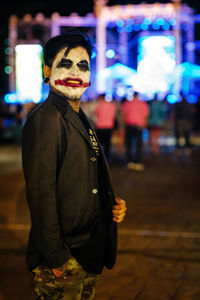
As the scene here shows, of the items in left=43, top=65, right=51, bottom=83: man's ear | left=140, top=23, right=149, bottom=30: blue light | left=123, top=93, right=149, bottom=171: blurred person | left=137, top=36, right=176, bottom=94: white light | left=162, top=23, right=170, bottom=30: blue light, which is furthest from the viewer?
left=140, top=23, right=149, bottom=30: blue light

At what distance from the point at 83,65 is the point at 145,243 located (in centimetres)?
308

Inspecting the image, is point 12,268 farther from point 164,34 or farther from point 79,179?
point 164,34

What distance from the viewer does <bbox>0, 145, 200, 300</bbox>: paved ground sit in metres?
3.78

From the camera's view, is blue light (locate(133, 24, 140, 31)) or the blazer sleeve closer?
the blazer sleeve

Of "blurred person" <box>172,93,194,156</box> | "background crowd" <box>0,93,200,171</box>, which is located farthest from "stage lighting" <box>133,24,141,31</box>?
"blurred person" <box>172,93,194,156</box>

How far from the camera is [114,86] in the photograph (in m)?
23.5

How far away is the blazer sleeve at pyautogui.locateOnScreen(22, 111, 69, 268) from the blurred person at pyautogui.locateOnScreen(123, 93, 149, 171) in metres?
8.84

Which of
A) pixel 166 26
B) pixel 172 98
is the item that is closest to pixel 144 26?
pixel 166 26

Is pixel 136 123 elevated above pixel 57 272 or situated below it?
below

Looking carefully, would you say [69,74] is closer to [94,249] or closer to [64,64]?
[64,64]

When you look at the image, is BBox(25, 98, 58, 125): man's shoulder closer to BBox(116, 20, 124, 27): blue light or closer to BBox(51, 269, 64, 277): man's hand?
BBox(51, 269, 64, 277): man's hand

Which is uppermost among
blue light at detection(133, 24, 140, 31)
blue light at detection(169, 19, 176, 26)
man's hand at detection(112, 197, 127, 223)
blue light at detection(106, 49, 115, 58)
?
blue light at detection(169, 19, 176, 26)

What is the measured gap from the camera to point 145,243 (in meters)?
4.98

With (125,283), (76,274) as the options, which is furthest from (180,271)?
(76,274)
